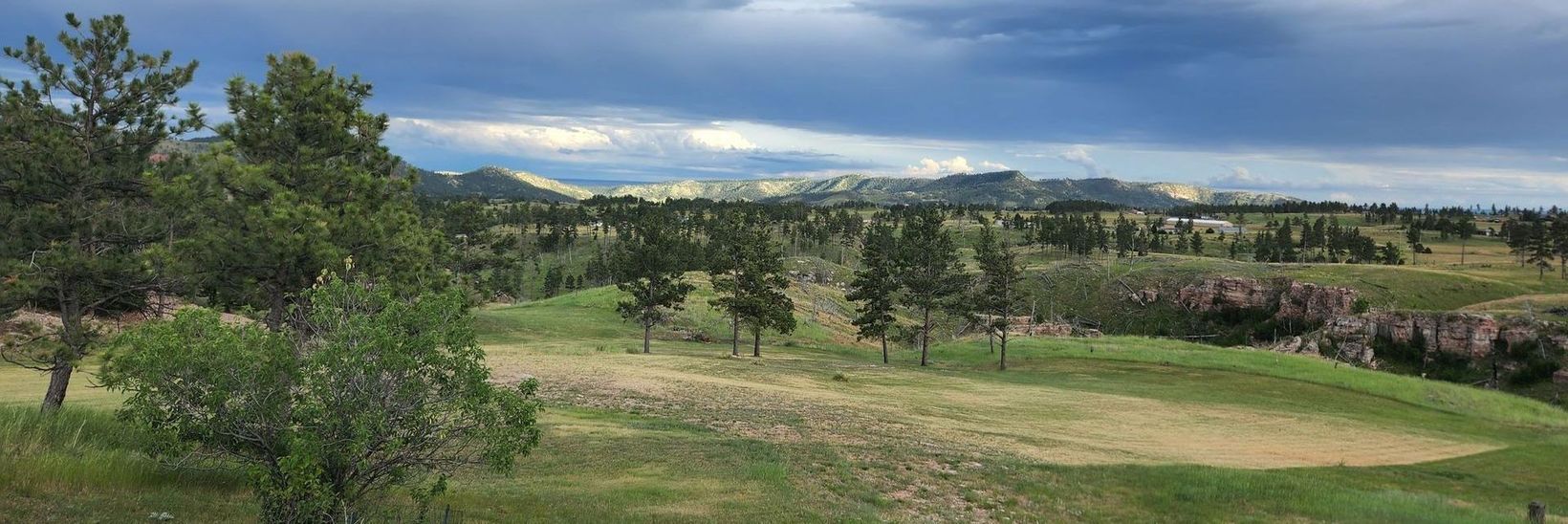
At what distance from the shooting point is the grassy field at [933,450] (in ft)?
46.6

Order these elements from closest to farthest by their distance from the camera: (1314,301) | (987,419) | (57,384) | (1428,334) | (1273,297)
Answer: (57,384), (987,419), (1428,334), (1314,301), (1273,297)

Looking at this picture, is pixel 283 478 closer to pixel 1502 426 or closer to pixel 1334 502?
pixel 1334 502

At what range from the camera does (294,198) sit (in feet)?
66.9

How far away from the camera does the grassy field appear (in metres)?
14.2

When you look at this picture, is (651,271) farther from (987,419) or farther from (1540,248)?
(1540,248)

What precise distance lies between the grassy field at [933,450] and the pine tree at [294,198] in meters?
4.88

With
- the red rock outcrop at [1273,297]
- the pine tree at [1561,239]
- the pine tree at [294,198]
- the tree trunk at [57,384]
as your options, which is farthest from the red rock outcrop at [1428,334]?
the tree trunk at [57,384]

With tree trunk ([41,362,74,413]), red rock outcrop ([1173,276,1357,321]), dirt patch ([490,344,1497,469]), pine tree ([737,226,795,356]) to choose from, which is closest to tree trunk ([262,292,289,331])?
tree trunk ([41,362,74,413])

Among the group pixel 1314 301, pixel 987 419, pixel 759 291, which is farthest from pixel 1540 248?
pixel 987 419

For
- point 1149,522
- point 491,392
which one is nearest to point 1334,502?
point 1149,522

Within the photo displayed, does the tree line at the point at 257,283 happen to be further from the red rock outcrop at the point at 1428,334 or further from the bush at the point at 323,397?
the red rock outcrop at the point at 1428,334

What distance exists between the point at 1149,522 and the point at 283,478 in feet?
62.4

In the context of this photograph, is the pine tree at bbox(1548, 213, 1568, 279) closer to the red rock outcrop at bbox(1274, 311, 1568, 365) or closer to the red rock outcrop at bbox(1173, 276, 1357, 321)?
the red rock outcrop at bbox(1173, 276, 1357, 321)

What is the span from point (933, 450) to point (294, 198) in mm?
20620
